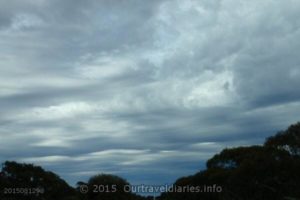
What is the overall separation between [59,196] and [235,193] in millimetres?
31193

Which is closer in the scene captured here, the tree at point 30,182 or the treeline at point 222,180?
the treeline at point 222,180

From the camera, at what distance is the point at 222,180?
6812 centimetres

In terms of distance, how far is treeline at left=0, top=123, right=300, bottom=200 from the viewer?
188 feet

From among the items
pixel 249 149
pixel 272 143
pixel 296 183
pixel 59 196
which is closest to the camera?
pixel 296 183

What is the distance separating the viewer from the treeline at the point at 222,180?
57188 mm

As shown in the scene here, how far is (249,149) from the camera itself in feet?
247

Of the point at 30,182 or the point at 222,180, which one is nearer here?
the point at 222,180

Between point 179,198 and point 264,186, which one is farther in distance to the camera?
point 179,198

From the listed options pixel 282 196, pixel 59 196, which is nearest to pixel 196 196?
pixel 282 196

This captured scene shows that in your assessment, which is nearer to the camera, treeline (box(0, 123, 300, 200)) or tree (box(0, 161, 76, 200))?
treeline (box(0, 123, 300, 200))

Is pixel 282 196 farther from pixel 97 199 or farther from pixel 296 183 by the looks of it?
pixel 97 199

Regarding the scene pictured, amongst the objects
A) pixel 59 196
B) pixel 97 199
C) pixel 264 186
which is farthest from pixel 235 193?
pixel 59 196

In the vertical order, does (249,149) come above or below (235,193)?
above

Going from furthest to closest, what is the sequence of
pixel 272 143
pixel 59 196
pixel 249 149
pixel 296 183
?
pixel 59 196 < pixel 249 149 < pixel 272 143 < pixel 296 183
